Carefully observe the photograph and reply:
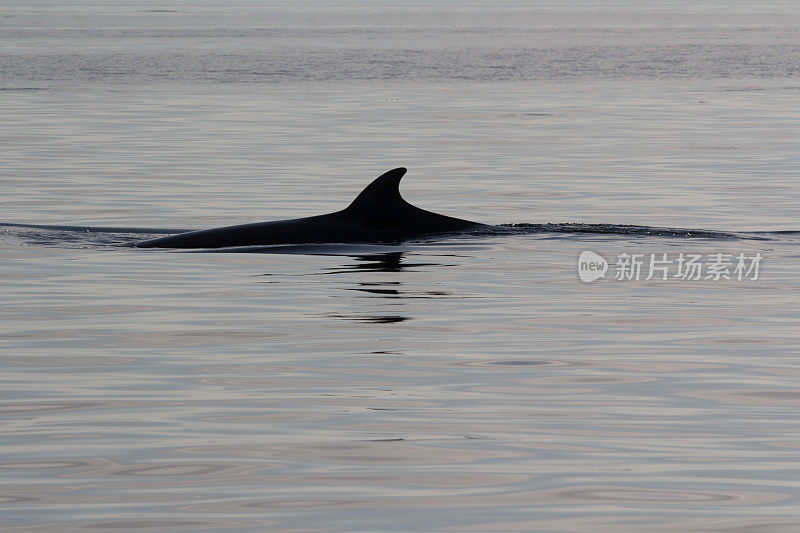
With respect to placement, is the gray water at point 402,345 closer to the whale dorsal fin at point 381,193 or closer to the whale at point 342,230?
the whale at point 342,230

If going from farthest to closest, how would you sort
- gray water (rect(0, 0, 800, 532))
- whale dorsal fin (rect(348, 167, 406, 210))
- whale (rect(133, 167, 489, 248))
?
whale (rect(133, 167, 489, 248)), whale dorsal fin (rect(348, 167, 406, 210)), gray water (rect(0, 0, 800, 532))

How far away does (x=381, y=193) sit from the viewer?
13984mm

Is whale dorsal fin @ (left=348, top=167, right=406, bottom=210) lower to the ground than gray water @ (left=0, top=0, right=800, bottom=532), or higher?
higher

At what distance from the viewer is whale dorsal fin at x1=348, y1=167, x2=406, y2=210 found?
13.7 meters

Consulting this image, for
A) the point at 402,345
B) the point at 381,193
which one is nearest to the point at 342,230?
the point at 381,193

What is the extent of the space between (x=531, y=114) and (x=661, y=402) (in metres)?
26.6

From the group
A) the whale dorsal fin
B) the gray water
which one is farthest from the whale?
the gray water

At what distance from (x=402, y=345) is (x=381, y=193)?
4.87 metres

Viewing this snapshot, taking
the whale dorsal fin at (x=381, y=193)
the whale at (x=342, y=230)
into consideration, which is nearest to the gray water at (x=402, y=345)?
the whale at (x=342, y=230)

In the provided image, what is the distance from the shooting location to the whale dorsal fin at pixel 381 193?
1366cm

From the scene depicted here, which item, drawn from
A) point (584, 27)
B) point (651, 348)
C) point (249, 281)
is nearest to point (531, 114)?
point (249, 281)

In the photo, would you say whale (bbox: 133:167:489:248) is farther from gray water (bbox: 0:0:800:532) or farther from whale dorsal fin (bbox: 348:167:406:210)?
gray water (bbox: 0:0:800:532)

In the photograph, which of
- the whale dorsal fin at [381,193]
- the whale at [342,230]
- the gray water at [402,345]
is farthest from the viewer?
the whale at [342,230]

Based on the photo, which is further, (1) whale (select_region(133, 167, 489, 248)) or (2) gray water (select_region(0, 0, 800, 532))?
(1) whale (select_region(133, 167, 489, 248))
